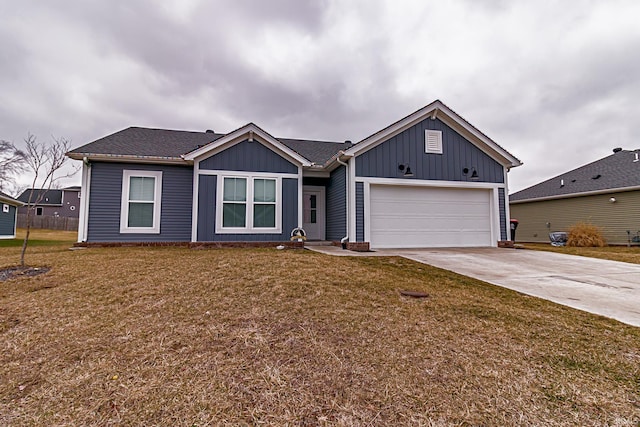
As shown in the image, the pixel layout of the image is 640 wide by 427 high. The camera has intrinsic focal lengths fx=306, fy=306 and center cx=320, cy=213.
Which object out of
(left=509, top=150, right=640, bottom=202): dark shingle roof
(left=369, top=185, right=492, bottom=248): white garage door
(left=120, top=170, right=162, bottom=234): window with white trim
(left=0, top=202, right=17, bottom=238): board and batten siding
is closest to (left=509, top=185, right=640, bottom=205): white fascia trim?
(left=509, top=150, right=640, bottom=202): dark shingle roof

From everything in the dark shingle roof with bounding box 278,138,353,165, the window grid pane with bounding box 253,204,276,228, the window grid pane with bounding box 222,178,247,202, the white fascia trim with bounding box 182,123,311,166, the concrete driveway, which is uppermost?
the dark shingle roof with bounding box 278,138,353,165

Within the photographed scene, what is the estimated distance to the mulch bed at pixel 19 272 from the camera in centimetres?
500

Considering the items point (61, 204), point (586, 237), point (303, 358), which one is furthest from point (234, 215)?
point (61, 204)

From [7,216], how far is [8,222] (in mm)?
439

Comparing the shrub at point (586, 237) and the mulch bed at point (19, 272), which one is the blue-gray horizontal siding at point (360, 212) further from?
the shrub at point (586, 237)

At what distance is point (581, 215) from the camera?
16.0 meters

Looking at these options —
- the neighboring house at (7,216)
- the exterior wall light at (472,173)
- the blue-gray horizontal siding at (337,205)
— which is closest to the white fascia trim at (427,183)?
the exterior wall light at (472,173)

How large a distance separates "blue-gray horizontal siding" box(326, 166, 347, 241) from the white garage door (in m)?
0.91

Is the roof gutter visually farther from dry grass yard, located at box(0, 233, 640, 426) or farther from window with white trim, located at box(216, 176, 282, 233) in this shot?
dry grass yard, located at box(0, 233, 640, 426)

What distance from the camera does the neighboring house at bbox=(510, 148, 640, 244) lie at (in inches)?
560

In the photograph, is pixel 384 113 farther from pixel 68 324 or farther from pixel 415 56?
pixel 68 324

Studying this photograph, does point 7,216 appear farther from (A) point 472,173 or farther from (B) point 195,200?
(A) point 472,173

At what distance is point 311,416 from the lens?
1.79 meters

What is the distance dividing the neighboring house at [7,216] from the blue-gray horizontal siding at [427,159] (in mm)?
21318
